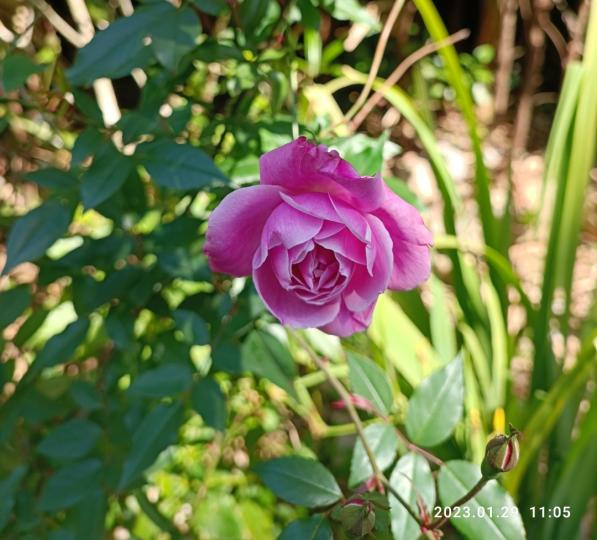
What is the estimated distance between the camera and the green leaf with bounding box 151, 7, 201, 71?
0.54 meters

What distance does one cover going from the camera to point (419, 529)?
54 cm

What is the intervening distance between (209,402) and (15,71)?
0.35 meters

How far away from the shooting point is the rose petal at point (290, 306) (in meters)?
0.43

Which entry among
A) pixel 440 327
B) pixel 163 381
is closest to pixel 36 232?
pixel 163 381

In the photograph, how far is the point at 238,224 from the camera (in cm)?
42

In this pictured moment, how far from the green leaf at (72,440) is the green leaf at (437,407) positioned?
35 cm

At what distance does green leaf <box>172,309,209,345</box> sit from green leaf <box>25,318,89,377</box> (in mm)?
128

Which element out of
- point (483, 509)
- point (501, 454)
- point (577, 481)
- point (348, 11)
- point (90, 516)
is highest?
point (348, 11)

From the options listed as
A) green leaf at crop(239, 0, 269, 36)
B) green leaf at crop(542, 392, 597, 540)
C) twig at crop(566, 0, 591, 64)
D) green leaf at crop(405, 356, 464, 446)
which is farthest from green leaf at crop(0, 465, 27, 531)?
twig at crop(566, 0, 591, 64)

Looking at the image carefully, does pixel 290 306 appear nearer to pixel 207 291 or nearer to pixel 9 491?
pixel 207 291

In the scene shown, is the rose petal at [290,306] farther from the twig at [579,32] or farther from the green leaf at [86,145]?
the twig at [579,32]

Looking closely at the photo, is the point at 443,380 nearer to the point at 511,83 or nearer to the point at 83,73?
the point at 83,73

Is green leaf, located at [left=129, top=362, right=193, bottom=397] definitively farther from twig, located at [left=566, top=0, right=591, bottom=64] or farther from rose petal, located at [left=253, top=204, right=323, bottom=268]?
twig, located at [left=566, top=0, right=591, bottom=64]

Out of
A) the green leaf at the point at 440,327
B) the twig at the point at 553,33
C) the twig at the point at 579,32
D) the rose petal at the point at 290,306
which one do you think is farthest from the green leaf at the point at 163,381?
the twig at the point at 553,33
